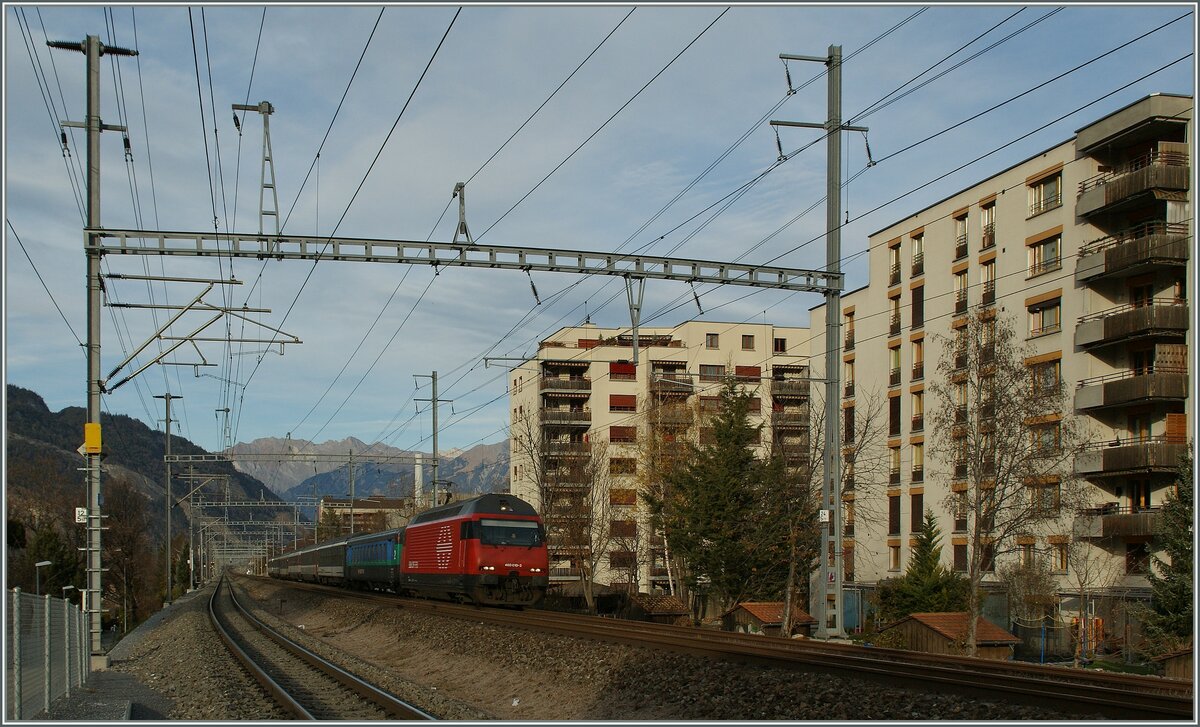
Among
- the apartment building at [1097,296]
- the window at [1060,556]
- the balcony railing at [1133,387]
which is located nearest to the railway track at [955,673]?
the apartment building at [1097,296]

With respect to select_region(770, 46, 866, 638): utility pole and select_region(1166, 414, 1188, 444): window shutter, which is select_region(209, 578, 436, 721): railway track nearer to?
select_region(770, 46, 866, 638): utility pole

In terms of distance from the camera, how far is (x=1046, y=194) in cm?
5000

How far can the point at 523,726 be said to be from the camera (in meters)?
12.1

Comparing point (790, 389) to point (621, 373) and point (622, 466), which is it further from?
point (622, 466)

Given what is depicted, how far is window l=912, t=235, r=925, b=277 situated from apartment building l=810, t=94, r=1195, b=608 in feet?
1.96

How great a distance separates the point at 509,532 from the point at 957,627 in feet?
44.0

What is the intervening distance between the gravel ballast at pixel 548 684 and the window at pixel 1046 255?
33060 mm

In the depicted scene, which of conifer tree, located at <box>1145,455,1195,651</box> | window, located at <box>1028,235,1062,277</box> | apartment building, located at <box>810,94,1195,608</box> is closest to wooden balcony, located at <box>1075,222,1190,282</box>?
apartment building, located at <box>810,94,1195,608</box>

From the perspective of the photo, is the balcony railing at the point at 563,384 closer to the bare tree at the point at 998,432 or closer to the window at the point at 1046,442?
the bare tree at the point at 998,432

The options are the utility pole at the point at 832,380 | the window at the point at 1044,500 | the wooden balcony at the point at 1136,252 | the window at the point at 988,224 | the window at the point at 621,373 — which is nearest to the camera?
the utility pole at the point at 832,380

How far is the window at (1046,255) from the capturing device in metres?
48.8

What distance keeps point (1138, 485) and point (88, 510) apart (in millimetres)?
39036

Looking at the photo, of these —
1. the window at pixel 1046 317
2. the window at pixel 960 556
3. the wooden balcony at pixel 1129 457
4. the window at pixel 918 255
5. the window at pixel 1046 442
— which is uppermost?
the window at pixel 918 255

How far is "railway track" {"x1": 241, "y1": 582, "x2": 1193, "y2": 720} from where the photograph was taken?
11148 mm
